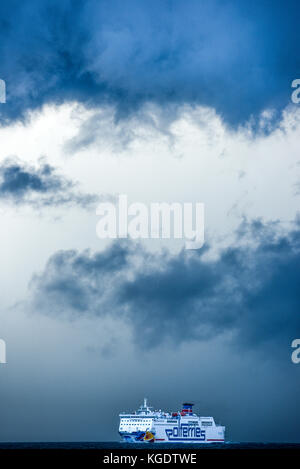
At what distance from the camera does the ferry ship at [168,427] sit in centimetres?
18125

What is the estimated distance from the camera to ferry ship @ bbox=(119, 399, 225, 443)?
7136 inches

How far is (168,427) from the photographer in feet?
605

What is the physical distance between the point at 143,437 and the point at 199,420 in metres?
19.1

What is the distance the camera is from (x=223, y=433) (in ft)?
642
